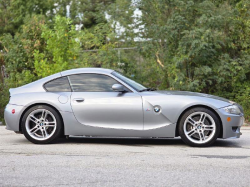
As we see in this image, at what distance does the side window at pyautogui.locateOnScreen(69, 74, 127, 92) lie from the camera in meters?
8.18

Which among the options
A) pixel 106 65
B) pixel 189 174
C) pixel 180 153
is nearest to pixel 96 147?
pixel 180 153

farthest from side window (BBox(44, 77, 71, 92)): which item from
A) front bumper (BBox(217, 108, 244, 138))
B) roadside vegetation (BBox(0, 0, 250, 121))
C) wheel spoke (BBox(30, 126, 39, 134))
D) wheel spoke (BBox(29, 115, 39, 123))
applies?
roadside vegetation (BBox(0, 0, 250, 121))

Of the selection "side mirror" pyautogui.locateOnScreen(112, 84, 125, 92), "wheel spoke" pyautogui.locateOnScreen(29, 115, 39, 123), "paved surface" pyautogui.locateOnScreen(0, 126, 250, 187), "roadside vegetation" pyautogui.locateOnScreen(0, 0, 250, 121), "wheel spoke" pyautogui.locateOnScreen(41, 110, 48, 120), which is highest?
"roadside vegetation" pyautogui.locateOnScreen(0, 0, 250, 121)

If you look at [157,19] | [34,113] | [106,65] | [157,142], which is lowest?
[157,142]

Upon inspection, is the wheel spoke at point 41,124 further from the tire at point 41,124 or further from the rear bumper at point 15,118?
the rear bumper at point 15,118

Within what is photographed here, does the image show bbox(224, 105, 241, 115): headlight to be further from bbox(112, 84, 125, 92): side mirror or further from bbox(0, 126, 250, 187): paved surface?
bbox(112, 84, 125, 92): side mirror

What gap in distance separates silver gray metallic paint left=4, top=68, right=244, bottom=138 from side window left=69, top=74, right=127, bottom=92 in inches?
4.2

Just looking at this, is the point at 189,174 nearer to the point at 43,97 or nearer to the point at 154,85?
the point at 43,97

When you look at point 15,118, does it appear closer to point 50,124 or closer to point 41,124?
point 41,124

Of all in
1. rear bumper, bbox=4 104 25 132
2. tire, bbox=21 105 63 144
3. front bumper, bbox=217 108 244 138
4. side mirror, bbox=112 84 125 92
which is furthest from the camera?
rear bumper, bbox=4 104 25 132

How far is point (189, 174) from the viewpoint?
565 centimetres

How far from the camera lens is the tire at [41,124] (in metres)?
8.04

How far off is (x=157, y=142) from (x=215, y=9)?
299 inches

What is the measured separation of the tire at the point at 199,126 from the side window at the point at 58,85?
6.91ft
